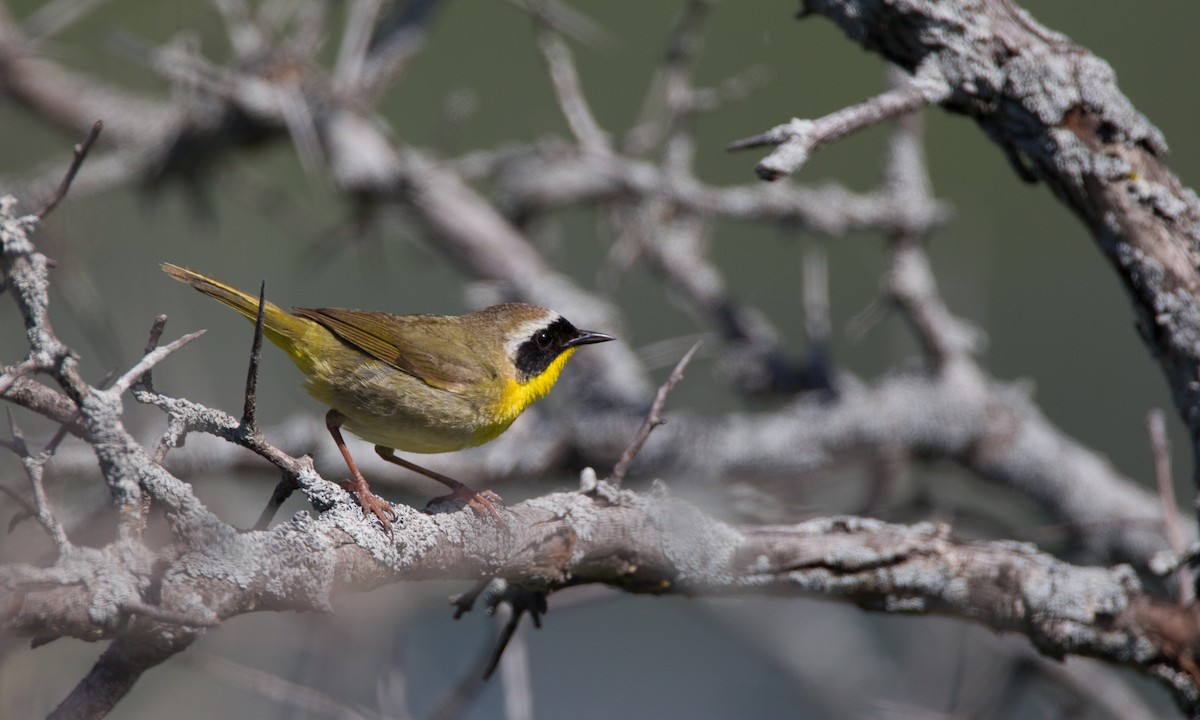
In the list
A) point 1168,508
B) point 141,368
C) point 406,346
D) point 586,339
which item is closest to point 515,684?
point 406,346

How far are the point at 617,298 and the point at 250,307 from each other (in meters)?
5.28

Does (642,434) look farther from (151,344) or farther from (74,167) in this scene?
(74,167)

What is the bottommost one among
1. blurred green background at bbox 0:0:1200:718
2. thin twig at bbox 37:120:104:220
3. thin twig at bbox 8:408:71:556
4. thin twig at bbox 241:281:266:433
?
blurred green background at bbox 0:0:1200:718

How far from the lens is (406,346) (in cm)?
344

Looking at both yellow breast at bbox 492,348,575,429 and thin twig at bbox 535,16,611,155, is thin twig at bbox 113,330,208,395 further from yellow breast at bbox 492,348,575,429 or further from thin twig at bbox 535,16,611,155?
thin twig at bbox 535,16,611,155

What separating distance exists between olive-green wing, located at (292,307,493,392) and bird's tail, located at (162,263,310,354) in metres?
0.05

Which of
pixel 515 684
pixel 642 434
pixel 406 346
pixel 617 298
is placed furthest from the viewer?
pixel 617 298

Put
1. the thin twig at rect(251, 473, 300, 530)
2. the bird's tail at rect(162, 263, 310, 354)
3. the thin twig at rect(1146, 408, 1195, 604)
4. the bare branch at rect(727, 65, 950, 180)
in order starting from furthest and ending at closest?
the bird's tail at rect(162, 263, 310, 354) → the thin twig at rect(1146, 408, 1195, 604) → the bare branch at rect(727, 65, 950, 180) → the thin twig at rect(251, 473, 300, 530)

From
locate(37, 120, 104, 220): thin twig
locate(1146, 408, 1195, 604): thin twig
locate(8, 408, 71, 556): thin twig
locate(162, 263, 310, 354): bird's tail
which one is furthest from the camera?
locate(162, 263, 310, 354): bird's tail

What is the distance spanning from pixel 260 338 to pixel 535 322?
2.24 metres

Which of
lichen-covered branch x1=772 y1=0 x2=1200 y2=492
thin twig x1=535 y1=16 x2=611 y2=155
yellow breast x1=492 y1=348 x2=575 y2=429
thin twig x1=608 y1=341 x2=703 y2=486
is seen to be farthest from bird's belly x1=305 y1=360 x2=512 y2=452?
lichen-covered branch x1=772 y1=0 x2=1200 y2=492

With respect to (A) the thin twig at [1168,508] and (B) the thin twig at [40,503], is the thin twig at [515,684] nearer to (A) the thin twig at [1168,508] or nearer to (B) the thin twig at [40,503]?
(B) the thin twig at [40,503]

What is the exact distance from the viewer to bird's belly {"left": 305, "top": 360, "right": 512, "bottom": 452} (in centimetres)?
323

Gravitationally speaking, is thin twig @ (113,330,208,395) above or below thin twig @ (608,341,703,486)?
above
